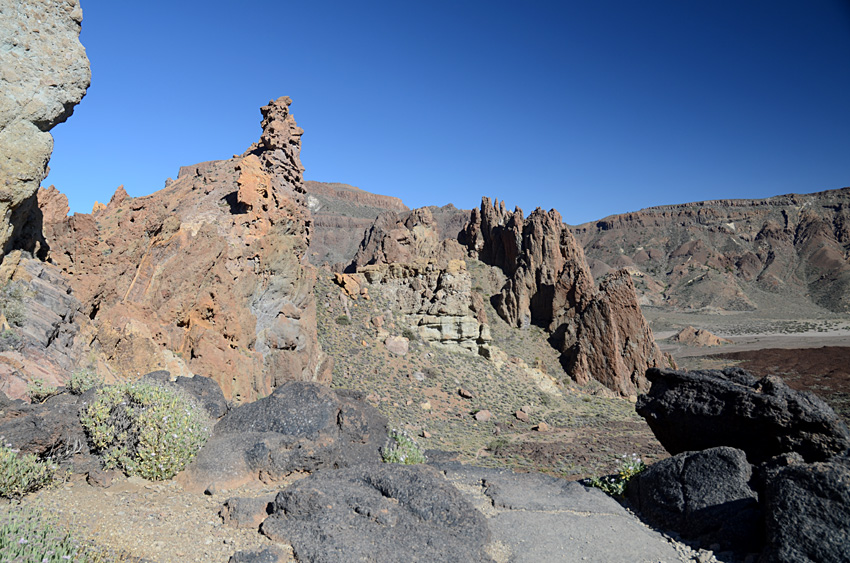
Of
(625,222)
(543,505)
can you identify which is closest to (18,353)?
(543,505)

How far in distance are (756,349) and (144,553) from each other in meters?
65.5

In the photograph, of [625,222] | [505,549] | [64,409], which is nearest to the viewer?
[505,549]

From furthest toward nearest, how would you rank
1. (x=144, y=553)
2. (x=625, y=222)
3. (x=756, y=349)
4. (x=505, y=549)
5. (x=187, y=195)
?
(x=625, y=222)
(x=756, y=349)
(x=187, y=195)
(x=505, y=549)
(x=144, y=553)

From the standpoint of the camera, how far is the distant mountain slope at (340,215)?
101719 mm

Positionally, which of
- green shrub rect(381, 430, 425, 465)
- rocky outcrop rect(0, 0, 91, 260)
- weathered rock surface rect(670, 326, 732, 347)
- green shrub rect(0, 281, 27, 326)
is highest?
rocky outcrop rect(0, 0, 91, 260)

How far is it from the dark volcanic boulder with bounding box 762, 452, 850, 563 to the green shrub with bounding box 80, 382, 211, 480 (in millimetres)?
7059

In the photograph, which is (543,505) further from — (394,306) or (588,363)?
(588,363)

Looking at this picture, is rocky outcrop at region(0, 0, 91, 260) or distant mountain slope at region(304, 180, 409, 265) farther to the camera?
distant mountain slope at region(304, 180, 409, 265)

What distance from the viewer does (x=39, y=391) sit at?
6.60 m

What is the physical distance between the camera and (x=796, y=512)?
504cm

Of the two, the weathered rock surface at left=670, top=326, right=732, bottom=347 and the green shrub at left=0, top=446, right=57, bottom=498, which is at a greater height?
the green shrub at left=0, top=446, right=57, bottom=498

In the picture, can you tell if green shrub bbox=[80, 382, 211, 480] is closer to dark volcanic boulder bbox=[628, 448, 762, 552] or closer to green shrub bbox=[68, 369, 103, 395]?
green shrub bbox=[68, 369, 103, 395]

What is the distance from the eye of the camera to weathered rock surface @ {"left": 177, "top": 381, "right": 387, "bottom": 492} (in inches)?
262

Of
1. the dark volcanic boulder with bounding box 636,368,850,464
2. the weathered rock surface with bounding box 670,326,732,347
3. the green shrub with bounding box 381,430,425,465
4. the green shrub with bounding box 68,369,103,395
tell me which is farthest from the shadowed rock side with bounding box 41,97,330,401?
the weathered rock surface with bounding box 670,326,732,347
